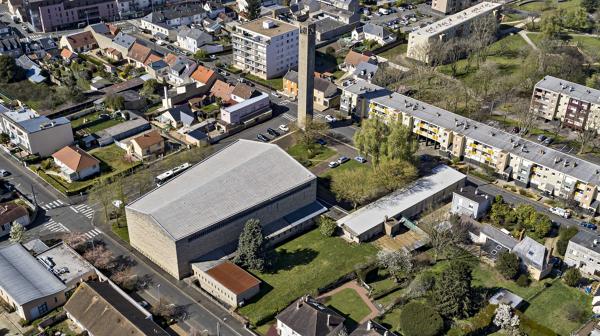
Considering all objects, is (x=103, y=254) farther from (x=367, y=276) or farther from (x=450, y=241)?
(x=450, y=241)

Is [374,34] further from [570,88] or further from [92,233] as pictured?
[92,233]

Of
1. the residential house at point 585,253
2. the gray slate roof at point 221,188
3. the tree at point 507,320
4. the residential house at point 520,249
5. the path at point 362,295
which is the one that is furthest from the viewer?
the residential house at point 585,253

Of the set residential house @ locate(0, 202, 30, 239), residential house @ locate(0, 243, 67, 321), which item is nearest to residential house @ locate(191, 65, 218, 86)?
residential house @ locate(0, 202, 30, 239)

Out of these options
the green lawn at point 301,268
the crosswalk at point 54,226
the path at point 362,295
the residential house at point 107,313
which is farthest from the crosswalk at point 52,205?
the path at point 362,295

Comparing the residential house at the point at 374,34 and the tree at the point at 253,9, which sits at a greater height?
the tree at the point at 253,9

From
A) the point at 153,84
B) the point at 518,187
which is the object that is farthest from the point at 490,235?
the point at 153,84

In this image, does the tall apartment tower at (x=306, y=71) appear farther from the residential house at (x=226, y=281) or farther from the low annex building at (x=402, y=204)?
the residential house at (x=226, y=281)
